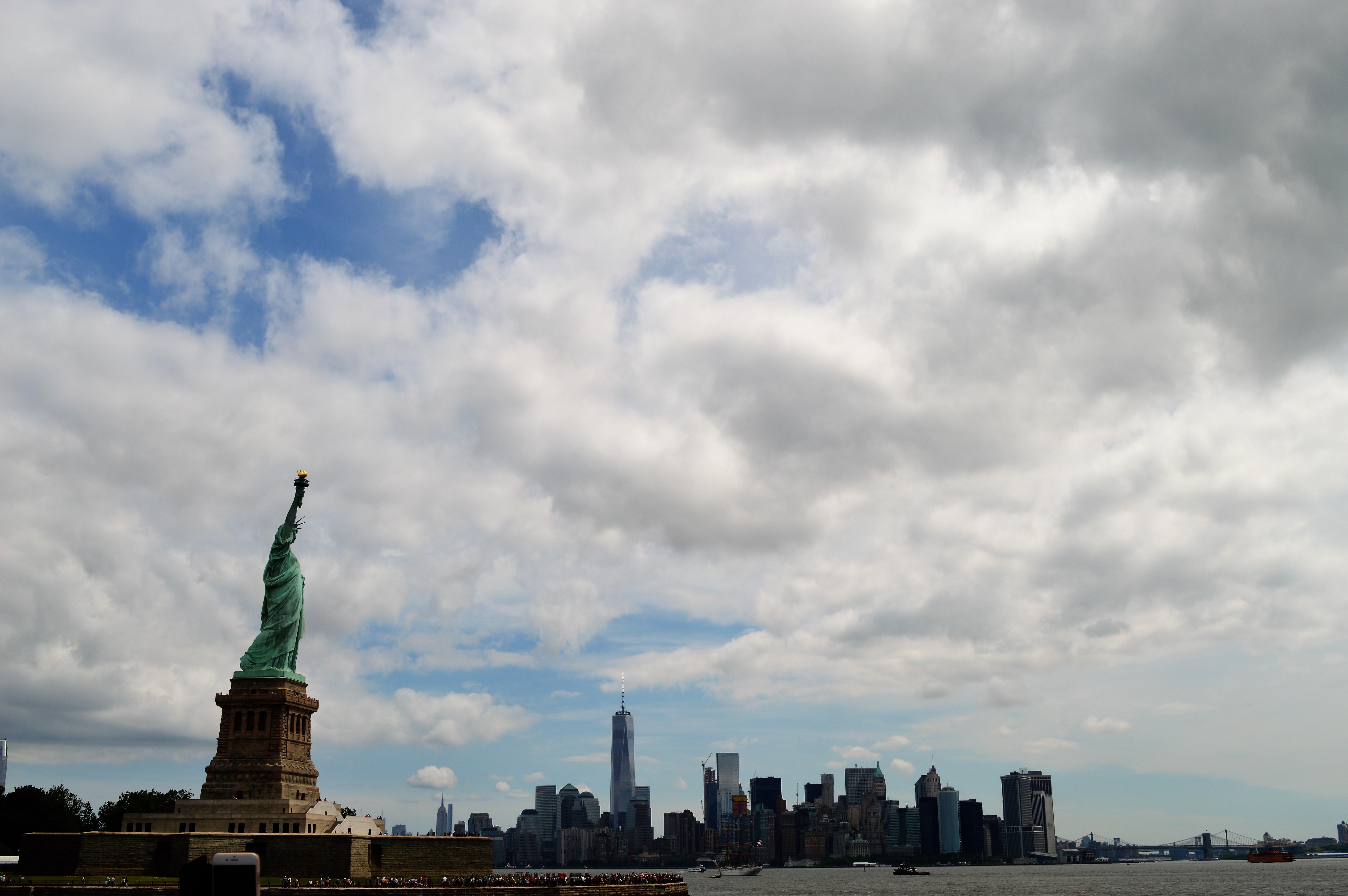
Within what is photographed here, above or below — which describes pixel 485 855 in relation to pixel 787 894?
above

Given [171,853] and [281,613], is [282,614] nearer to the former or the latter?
[281,613]

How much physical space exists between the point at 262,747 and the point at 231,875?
7346 cm

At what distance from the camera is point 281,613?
92562 millimetres

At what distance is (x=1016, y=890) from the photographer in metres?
148

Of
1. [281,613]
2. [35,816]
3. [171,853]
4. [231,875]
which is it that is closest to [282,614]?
[281,613]

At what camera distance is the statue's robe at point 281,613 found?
9088cm

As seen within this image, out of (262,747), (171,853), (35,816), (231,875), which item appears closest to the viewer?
(231,875)

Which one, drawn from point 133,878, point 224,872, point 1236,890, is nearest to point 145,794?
point 133,878

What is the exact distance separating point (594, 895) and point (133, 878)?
31.6 meters

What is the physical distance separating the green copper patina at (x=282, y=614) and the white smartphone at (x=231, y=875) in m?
75.2

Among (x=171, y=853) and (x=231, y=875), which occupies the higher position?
(x=231, y=875)

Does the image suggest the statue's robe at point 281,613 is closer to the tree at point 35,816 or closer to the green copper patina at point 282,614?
the green copper patina at point 282,614

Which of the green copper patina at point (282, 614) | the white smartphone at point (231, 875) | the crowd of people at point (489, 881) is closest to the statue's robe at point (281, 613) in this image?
the green copper patina at point (282, 614)

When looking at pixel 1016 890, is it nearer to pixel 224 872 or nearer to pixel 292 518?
pixel 292 518
